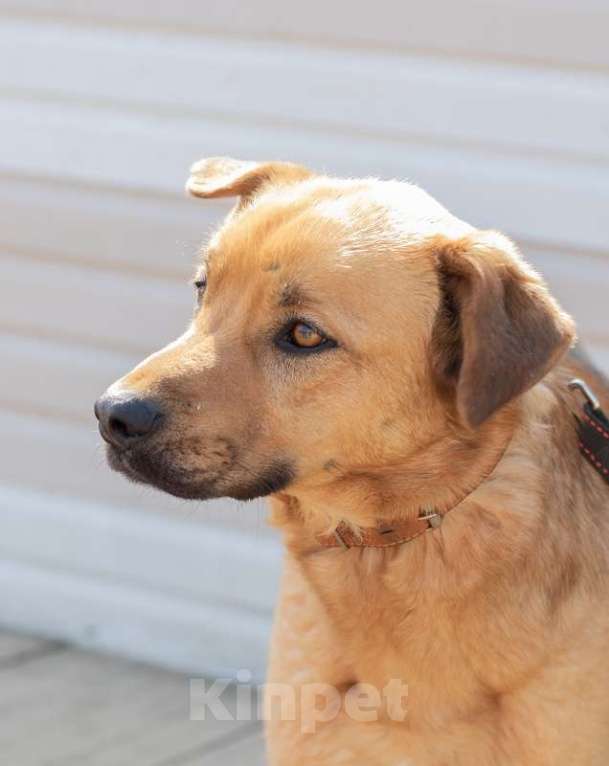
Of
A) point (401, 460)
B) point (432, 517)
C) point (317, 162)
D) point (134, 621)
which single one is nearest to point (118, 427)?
point (401, 460)

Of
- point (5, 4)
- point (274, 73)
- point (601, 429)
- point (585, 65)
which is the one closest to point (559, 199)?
point (585, 65)

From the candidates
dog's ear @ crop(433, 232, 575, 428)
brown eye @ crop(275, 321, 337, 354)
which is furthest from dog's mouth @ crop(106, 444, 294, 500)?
dog's ear @ crop(433, 232, 575, 428)

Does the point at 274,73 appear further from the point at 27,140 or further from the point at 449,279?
the point at 449,279

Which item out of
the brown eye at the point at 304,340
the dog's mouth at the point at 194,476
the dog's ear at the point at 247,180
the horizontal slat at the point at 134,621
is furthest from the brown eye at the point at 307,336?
the horizontal slat at the point at 134,621

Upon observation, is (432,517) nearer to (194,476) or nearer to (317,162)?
(194,476)

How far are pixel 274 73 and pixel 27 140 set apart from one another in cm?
91

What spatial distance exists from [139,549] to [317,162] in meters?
1.50

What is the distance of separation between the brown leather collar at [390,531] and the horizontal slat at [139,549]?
171 centimetres

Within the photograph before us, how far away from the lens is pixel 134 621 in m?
5.24

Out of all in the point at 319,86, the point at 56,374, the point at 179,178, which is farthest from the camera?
the point at 56,374

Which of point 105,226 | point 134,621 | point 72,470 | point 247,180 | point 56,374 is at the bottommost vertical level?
point 134,621

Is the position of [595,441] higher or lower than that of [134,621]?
higher

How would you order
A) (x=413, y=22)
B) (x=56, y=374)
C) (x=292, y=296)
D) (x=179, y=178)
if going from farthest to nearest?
(x=56, y=374), (x=179, y=178), (x=413, y=22), (x=292, y=296)

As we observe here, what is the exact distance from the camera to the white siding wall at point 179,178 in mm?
4547
